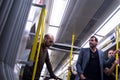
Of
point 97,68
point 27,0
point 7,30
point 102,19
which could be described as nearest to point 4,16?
point 7,30

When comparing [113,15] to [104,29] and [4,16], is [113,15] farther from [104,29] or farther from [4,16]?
[4,16]

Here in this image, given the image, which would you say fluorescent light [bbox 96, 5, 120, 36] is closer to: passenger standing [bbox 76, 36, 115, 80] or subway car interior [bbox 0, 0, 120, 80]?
subway car interior [bbox 0, 0, 120, 80]

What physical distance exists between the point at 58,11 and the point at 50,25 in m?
0.85

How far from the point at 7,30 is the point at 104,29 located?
406cm

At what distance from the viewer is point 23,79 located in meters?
2.63

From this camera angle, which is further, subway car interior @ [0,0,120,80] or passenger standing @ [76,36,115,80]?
passenger standing @ [76,36,115,80]

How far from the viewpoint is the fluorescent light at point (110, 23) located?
13.5ft

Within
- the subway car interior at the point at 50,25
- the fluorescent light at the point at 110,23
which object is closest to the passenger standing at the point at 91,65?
the subway car interior at the point at 50,25

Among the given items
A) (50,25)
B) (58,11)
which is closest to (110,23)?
(58,11)

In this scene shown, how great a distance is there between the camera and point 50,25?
198 inches

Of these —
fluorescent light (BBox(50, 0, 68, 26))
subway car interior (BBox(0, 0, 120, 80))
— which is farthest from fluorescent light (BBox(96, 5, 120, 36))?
fluorescent light (BBox(50, 0, 68, 26))

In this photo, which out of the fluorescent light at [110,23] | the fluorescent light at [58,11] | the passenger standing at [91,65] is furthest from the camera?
the fluorescent light at [110,23]

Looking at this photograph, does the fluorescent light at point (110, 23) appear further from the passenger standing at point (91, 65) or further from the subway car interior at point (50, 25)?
the passenger standing at point (91, 65)

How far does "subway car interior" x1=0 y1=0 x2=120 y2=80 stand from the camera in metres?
1.11
